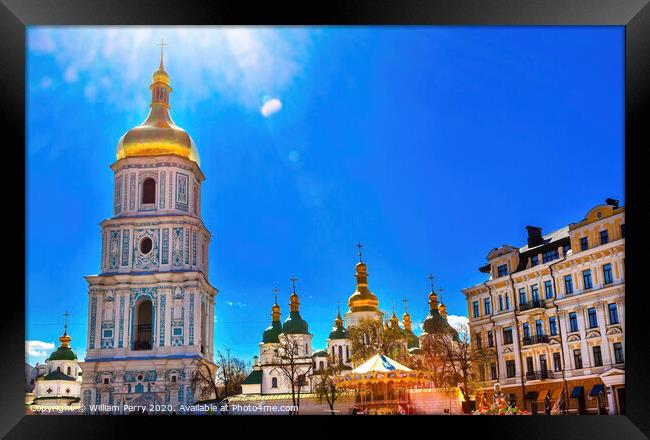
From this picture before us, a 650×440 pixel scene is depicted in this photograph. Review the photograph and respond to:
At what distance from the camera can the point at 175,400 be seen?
21516 millimetres

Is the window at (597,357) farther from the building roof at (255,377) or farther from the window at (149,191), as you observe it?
the building roof at (255,377)

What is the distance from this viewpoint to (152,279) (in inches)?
896

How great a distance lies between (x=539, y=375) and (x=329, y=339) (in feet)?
50.7

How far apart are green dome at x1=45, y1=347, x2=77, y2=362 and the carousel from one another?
9.01 m

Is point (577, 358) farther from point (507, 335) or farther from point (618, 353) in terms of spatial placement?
point (507, 335)

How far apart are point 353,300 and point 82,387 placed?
1196 centimetres

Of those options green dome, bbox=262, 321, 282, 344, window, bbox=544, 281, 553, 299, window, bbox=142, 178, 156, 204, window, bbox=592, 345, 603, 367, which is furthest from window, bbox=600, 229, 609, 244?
green dome, bbox=262, 321, 282, 344

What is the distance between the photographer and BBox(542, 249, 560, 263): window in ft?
62.3

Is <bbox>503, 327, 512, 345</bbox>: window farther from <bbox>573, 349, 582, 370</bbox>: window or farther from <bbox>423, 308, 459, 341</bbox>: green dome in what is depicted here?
<bbox>423, 308, 459, 341</bbox>: green dome

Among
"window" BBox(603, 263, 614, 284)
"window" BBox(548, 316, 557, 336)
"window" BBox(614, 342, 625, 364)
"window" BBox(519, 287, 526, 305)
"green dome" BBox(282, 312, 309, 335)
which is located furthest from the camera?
"green dome" BBox(282, 312, 309, 335)

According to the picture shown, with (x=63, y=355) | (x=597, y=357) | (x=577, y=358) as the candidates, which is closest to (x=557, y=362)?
(x=577, y=358)

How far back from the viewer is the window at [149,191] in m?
23.7

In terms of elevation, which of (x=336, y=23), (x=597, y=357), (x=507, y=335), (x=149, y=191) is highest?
(x=149, y=191)

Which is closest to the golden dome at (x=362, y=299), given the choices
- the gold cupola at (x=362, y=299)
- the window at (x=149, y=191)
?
the gold cupola at (x=362, y=299)
